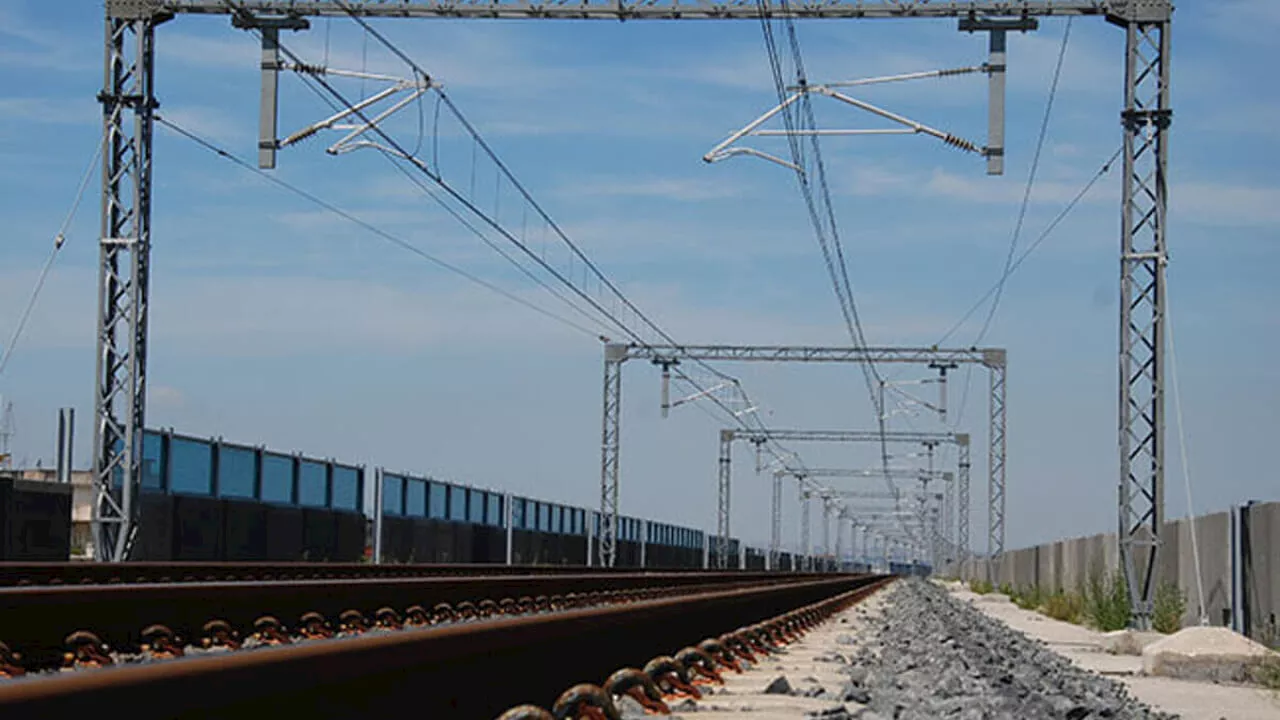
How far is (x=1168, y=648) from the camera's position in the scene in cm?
1723

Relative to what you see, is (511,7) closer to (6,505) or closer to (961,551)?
(6,505)

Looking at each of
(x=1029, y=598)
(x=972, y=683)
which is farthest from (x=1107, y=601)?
(x=972, y=683)

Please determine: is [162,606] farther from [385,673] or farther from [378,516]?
[378,516]

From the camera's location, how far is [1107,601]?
29.5 metres

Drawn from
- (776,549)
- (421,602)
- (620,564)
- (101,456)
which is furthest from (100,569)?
(776,549)

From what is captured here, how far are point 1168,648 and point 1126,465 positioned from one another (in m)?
8.07

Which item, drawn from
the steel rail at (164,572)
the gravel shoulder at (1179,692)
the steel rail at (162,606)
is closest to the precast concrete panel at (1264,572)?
the gravel shoulder at (1179,692)

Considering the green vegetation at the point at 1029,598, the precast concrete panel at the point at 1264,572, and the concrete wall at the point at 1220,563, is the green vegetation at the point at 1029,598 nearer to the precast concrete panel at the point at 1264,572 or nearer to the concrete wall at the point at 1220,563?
the concrete wall at the point at 1220,563

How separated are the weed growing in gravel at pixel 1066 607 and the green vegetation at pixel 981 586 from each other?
25.7 meters

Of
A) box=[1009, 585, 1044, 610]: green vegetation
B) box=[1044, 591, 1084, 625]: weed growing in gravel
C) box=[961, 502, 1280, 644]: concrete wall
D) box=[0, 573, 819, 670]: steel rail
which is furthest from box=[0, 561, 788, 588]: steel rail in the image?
box=[1009, 585, 1044, 610]: green vegetation

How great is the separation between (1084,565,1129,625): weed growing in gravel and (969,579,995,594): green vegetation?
1285 inches

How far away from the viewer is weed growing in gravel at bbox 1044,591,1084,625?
35094mm

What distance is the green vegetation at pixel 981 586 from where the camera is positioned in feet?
217

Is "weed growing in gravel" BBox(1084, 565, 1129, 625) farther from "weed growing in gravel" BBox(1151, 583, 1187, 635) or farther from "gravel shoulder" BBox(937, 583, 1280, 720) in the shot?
"gravel shoulder" BBox(937, 583, 1280, 720)
